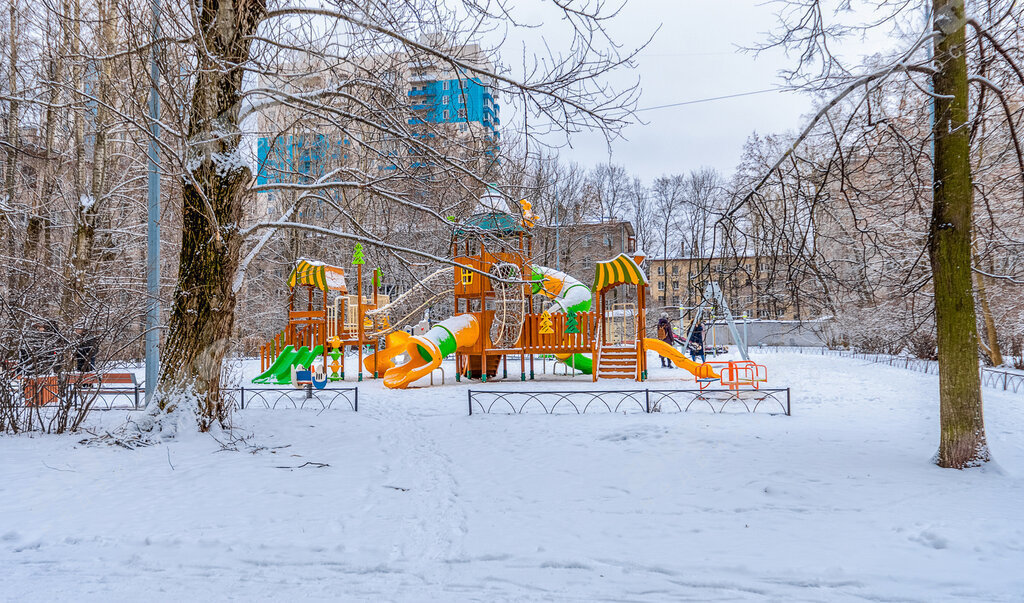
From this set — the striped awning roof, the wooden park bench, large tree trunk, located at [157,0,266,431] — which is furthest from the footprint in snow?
the striped awning roof

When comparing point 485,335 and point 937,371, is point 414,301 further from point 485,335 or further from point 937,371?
point 937,371

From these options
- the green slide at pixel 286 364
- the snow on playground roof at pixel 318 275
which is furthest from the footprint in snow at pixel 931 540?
the snow on playground roof at pixel 318 275

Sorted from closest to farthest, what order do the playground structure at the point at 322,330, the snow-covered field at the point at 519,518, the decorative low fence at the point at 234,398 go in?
1. the snow-covered field at the point at 519,518
2. the decorative low fence at the point at 234,398
3. the playground structure at the point at 322,330

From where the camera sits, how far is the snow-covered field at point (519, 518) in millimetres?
3695

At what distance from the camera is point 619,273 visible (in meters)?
17.1

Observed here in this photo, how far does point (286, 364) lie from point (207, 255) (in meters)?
10.2

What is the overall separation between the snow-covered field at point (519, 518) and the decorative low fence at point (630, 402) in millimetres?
1923

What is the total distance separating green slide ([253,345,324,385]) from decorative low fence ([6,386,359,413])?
93.8 inches

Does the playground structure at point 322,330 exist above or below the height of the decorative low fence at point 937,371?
above

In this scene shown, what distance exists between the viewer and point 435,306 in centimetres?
3288

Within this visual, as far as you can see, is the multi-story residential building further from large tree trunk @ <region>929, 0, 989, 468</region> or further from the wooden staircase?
the wooden staircase

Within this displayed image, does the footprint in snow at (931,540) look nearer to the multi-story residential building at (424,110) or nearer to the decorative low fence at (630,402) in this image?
the decorative low fence at (630,402)

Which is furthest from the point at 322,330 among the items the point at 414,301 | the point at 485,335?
the point at 414,301

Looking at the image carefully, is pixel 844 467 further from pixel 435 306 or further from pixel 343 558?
pixel 435 306
